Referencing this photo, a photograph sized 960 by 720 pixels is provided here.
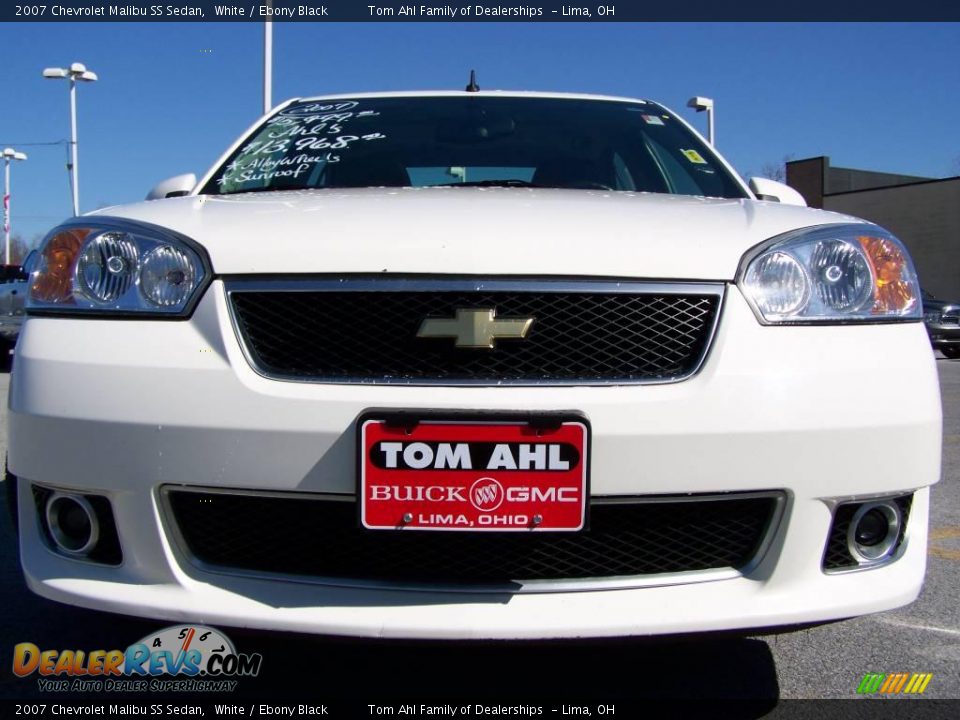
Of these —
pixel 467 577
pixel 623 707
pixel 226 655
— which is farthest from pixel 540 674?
pixel 226 655

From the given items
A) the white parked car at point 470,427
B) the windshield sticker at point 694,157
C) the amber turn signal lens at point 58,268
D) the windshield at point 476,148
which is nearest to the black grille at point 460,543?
the white parked car at point 470,427

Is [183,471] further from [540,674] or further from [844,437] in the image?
[844,437]

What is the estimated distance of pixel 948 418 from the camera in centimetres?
726

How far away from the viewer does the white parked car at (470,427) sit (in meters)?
1.69

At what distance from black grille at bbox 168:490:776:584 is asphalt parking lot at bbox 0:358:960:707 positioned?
0.70ft

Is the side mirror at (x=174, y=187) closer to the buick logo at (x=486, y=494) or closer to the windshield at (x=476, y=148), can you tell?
the windshield at (x=476, y=148)

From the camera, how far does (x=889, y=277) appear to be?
200 centimetres

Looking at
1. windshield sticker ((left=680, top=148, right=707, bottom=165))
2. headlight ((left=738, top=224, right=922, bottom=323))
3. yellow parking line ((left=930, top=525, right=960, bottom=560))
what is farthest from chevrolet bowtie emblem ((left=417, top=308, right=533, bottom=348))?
yellow parking line ((left=930, top=525, right=960, bottom=560))

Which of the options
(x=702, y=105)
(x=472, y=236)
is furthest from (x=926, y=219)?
(x=472, y=236)

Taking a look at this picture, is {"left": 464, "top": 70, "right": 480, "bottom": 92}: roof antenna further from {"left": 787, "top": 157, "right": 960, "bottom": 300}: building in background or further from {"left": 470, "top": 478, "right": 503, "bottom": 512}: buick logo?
{"left": 787, "top": 157, "right": 960, "bottom": 300}: building in background

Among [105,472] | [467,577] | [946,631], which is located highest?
[105,472]

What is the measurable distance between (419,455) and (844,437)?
808 mm

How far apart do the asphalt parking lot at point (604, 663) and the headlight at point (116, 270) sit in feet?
2.09

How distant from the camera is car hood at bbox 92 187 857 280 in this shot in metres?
1.79
